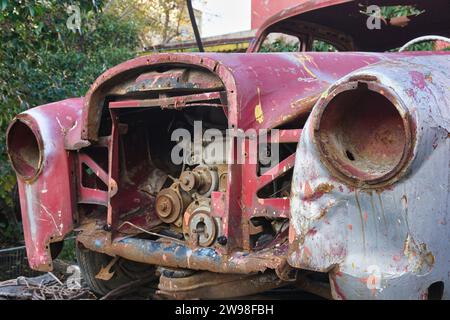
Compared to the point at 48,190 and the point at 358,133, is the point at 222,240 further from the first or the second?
the point at 48,190

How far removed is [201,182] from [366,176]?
1.05 metres

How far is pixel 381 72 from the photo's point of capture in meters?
1.89

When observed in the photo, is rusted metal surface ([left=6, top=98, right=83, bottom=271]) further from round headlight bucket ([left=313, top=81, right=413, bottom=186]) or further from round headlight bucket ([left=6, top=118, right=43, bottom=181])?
round headlight bucket ([left=313, top=81, right=413, bottom=186])

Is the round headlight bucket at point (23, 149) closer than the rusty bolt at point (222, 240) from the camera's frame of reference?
No

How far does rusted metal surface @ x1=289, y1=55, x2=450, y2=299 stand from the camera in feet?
5.94

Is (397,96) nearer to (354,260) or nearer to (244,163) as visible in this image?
(354,260)

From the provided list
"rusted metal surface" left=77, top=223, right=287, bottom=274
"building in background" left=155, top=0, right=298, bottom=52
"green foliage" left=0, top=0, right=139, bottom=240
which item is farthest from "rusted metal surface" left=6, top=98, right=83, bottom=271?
"building in background" left=155, top=0, right=298, bottom=52

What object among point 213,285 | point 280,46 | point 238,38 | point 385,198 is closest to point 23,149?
point 213,285

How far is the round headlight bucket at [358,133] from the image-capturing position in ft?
6.36

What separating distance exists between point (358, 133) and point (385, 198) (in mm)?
298

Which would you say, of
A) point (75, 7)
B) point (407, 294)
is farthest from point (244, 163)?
point (75, 7)

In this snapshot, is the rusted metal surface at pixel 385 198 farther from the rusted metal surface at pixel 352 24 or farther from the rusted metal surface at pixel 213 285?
the rusted metal surface at pixel 352 24

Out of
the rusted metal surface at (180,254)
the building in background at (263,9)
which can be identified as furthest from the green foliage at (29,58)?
the building in background at (263,9)

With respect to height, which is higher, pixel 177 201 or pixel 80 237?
pixel 177 201
